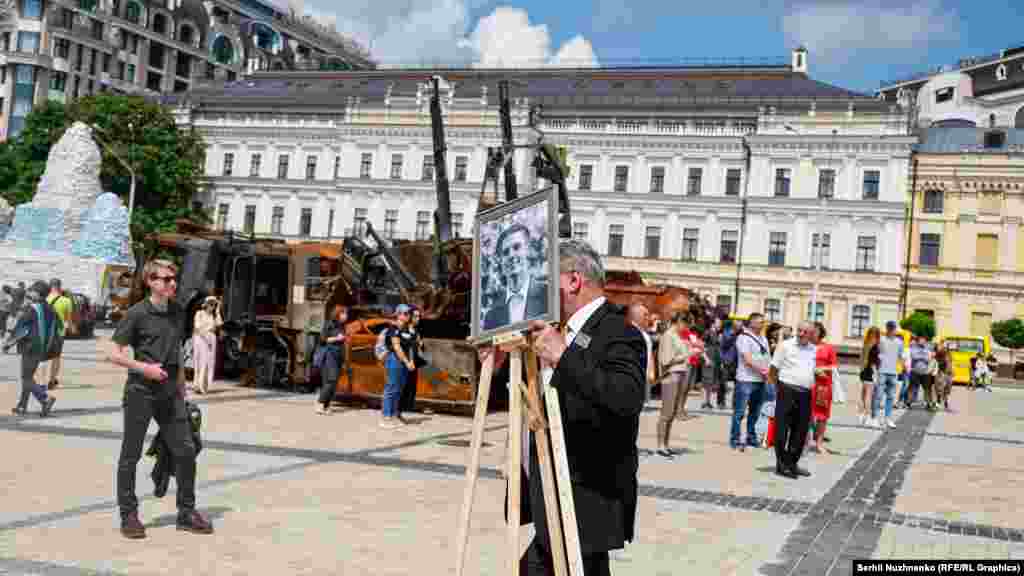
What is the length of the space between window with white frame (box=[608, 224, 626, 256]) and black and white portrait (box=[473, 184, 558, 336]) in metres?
60.2

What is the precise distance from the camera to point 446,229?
1816 cm

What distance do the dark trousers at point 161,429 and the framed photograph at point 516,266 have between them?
3.06m

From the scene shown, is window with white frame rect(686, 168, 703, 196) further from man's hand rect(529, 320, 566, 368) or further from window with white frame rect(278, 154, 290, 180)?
man's hand rect(529, 320, 566, 368)

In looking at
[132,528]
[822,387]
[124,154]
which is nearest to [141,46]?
[124,154]

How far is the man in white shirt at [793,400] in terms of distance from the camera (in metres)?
11.5

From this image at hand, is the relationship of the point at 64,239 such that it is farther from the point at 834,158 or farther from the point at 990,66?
the point at 990,66

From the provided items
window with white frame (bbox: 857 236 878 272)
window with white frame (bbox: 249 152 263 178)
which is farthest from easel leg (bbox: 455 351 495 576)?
window with white frame (bbox: 249 152 263 178)

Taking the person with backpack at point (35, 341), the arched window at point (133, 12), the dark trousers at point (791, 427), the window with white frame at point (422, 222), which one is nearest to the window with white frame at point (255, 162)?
the window with white frame at point (422, 222)

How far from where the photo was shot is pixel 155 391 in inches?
275

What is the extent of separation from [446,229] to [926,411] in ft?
45.0

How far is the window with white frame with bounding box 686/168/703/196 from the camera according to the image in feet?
208

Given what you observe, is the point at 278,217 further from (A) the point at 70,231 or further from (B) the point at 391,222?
(A) the point at 70,231

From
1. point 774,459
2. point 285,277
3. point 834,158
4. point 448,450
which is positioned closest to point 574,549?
point 448,450

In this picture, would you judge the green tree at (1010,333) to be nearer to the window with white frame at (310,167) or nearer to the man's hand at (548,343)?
the window with white frame at (310,167)
